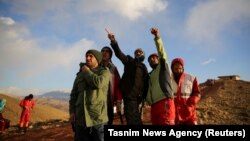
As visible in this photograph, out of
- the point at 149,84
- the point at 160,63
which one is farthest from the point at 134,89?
the point at 160,63

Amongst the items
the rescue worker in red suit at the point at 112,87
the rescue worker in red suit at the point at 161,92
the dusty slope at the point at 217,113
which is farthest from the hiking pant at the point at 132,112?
the dusty slope at the point at 217,113

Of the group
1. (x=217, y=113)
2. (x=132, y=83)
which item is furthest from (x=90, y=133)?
(x=217, y=113)

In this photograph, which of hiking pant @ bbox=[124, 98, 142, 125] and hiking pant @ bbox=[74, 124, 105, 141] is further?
hiking pant @ bbox=[124, 98, 142, 125]

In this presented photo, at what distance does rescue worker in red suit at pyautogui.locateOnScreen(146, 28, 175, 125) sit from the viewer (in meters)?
5.53

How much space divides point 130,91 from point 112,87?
39cm

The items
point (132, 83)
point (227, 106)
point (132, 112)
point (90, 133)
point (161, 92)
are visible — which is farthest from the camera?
point (227, 106)

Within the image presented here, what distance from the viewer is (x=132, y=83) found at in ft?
20.5

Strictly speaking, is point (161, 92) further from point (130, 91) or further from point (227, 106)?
point (227, 106)

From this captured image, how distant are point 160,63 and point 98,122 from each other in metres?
1.75

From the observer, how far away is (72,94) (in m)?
5.48

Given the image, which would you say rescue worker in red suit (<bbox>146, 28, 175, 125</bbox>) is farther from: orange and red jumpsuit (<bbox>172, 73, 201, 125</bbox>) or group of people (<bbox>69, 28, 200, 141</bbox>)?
orange and red jumpsuit (<bbox>172, 73, 201, 125</bbox>)

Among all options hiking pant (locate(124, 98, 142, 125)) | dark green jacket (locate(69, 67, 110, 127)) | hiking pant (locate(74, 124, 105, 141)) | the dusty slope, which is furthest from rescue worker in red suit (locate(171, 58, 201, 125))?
the dusty slope

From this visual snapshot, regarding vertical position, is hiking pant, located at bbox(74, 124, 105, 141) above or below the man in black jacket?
below

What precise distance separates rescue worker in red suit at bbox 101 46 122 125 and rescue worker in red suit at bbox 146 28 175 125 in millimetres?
646
